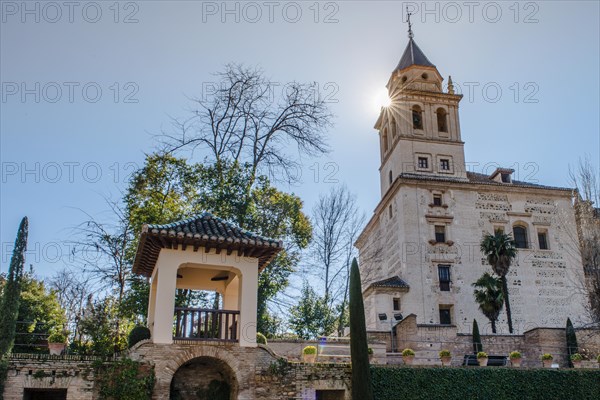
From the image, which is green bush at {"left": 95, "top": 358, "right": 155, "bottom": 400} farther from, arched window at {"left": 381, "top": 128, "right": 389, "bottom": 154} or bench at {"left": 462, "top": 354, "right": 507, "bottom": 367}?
arched window at {"left": 381, "top": 128, "right": 389, "bottom": 154}

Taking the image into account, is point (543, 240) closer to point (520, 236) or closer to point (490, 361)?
point (520, 236)

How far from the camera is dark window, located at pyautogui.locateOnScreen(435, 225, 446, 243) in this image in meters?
31.3

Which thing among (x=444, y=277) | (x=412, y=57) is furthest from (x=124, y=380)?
(x=412, y=57)

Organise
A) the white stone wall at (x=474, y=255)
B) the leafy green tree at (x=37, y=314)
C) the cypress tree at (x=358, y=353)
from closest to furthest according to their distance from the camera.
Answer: the cypress tree at (x=358, y=353), the leafy green tree at (x=37, y=314), the white stone wall at (x=474, y=255)

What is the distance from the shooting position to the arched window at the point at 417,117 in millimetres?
35094

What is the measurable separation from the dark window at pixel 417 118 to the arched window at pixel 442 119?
3.84 feet

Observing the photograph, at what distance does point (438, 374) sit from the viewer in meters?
17.0

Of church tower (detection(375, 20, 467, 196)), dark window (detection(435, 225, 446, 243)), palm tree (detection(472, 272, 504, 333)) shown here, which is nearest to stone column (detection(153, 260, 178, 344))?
palm tree (detection(472, 272, 504, 333))

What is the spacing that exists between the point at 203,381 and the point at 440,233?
790 inches

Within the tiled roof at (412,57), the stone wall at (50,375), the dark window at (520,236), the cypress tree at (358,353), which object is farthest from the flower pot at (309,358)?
the tiled roof at (412,57)

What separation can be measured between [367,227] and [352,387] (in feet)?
78.4

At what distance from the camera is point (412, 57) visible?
121ft

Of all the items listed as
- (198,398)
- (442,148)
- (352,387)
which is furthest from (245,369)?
(442,148)

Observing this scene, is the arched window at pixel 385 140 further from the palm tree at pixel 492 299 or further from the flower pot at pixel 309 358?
the flower pot at pixel 309 358
